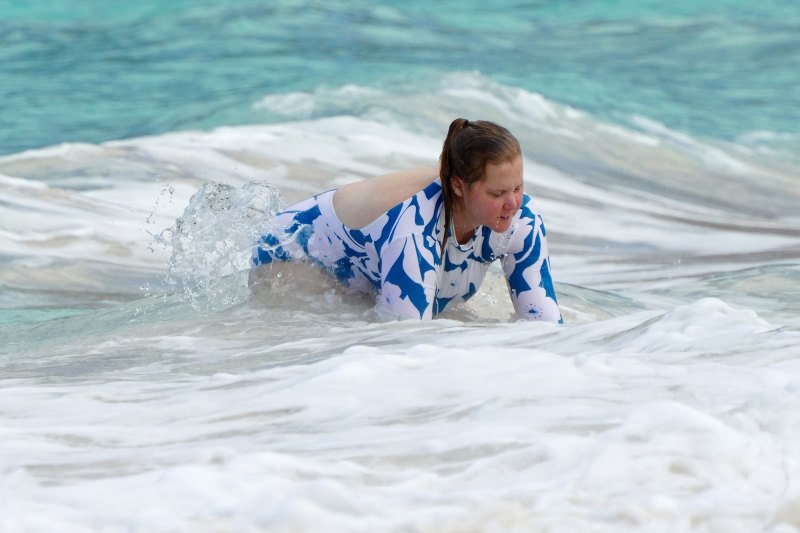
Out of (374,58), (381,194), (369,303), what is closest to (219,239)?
(369,303)

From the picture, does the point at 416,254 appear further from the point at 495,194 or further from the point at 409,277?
the point at 495,194

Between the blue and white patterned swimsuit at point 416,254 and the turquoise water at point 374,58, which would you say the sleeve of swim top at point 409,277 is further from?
the turquoise water at point 374,58

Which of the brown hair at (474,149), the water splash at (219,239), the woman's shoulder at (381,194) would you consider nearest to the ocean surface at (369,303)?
the water splash at (219,239)

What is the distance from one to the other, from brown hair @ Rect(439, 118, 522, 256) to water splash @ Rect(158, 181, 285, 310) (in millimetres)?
1118

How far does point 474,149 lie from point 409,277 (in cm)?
44

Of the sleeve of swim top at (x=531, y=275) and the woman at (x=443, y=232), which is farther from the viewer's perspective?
the sleeve of swim top at (x=531, y=275)

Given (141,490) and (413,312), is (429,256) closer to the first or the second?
(413,312)

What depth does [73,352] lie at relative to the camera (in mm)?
4086

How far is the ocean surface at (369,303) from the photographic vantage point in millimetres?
2369

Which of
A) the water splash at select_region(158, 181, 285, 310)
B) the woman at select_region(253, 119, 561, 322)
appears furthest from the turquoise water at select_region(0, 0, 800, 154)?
the woman at select_region(253, 119, 561, 322)

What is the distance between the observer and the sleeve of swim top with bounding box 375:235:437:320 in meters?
3.91

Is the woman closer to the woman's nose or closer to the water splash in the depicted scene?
the woman's nose

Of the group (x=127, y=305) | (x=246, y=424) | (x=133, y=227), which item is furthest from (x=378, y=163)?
(x=246, y=424)

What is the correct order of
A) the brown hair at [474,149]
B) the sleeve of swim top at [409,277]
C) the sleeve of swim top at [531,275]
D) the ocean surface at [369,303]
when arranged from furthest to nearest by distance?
1. the sleeve of swim top at [531,275]
2. the sleeve of swim top at [409,277]
3. the brown hair at [474,149]
4. the ocean surface at [369,303]
